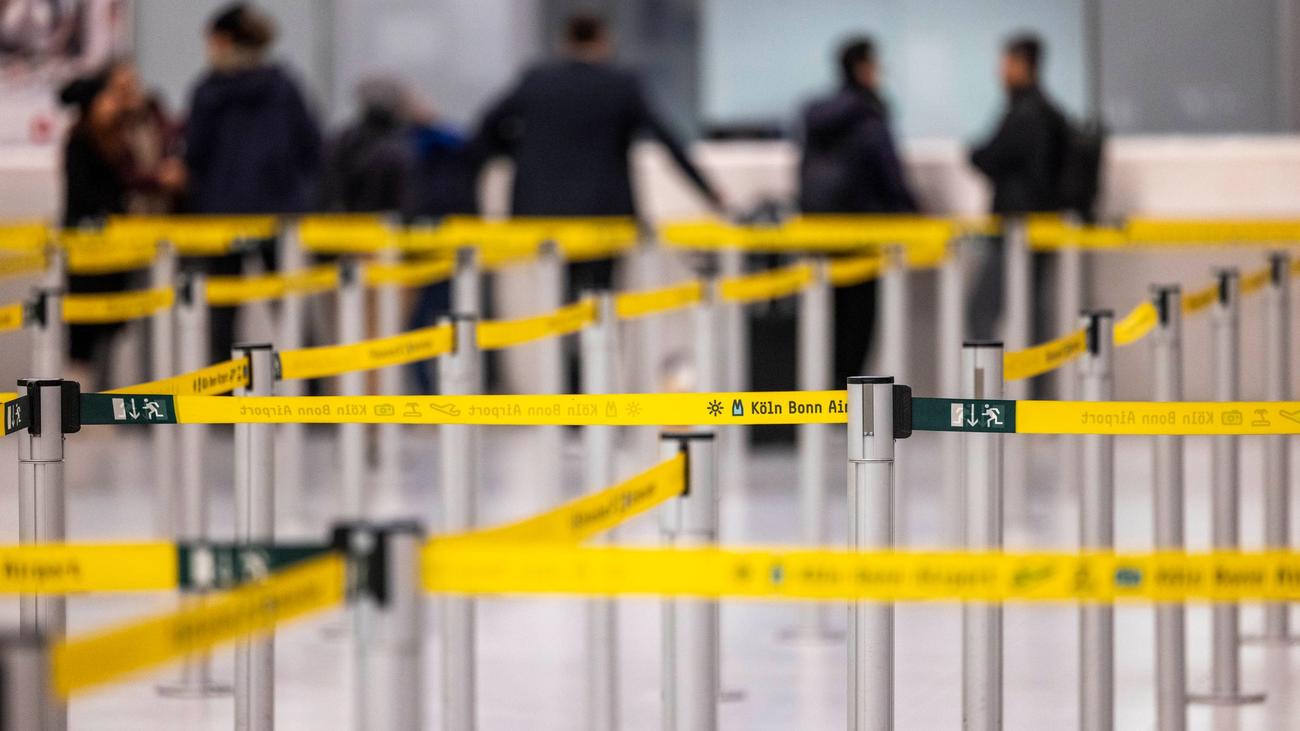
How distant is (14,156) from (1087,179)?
551 cm

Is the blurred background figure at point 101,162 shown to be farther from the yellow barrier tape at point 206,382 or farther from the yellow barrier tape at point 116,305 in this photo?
the yellow barrier tape at point 206,382

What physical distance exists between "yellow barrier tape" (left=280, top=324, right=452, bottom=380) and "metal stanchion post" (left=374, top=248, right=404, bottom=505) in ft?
8.65

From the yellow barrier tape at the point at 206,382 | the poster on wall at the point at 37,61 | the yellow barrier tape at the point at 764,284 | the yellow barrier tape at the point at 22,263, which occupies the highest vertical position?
the poster on wall at the point at 37,61

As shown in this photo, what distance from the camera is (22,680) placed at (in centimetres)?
212

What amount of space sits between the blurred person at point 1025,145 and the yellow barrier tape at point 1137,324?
471cm

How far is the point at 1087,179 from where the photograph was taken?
9844 millimetres

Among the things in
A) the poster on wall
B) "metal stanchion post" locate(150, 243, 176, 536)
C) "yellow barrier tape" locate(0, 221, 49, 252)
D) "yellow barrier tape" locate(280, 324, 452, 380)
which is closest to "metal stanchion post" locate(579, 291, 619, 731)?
"yellow barrier tape" locate(280, 324, 452, 380)

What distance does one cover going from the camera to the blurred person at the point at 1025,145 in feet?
31.7

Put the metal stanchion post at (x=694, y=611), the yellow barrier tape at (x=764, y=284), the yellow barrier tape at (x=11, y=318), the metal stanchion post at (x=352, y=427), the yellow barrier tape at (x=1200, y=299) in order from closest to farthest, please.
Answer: the metal stanchion post at (x=694, y=611)
the yellow barrier tape at (x=11, y=318)
the yellow barrier tape at (x=1200, y=299)
the metal stanchion post at (x=352, y=427)
the yellow barrier tape at (x=764, y=284)

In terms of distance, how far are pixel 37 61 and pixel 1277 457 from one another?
349 inches

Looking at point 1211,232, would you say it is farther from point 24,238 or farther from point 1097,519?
point 24,238

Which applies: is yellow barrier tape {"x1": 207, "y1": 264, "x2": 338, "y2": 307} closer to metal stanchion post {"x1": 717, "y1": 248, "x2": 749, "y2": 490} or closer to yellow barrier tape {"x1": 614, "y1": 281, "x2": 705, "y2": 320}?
yellow barrier tape {"x1": 614, "y1": 281, "x2": 705, "y2": 320}

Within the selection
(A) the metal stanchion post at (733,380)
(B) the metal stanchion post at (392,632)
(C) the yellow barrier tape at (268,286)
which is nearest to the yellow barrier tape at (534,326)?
(C) the yellow barrier tape at (268,286)

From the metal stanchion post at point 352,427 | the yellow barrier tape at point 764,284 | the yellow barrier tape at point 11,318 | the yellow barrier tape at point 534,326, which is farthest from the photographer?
the yellow barrier tape at point 764,284
